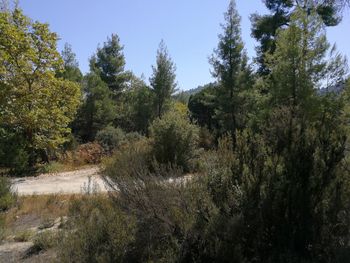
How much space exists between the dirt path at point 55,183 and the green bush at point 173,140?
2.64m

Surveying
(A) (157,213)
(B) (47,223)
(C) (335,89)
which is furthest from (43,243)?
(C) (335,89)

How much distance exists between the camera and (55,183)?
47.6 ft

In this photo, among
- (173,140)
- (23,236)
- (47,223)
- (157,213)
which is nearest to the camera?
(157,213)

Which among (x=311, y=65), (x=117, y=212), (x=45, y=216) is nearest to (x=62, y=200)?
(x=45, y=216)

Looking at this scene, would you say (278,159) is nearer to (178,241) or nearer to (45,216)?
(178,241)

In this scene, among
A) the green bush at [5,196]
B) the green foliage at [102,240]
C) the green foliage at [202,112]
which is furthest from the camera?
the green foliage at [202,112]

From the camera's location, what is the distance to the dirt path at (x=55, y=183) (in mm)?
12562

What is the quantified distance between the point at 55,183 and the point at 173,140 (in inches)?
188

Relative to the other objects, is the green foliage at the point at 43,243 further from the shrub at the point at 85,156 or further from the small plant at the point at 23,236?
the shrub at the point at 85,156

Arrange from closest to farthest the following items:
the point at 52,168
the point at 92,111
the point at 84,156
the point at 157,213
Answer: the point at 157,213
the point at 52,168
the point at 84,156
the point at 92,111

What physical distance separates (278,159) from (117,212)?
2.29 metres

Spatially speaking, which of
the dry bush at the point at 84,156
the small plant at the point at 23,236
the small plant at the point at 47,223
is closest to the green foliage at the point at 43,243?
the small plant at the point at 23,236

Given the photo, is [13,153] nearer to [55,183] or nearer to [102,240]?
[55,183]

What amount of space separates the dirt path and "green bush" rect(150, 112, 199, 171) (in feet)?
8.67
